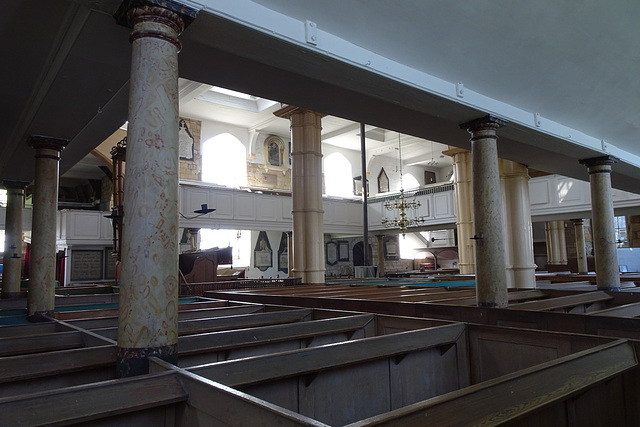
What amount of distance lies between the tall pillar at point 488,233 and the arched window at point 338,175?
17.8 meters

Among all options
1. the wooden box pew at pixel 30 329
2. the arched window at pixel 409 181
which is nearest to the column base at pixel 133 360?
the wooden box pew at pixel 30 329

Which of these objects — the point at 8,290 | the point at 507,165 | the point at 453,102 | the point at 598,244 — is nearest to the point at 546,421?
the point at 453,102

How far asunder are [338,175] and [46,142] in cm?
1853

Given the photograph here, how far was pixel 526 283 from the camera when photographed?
27.1 ft

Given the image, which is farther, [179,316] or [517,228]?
[517,228]

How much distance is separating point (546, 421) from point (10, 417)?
2.28 m

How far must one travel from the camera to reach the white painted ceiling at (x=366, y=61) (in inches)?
135

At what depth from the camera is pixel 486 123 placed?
5316mm

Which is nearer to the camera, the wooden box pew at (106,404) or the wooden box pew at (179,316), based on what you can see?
the wooden box pew at (106,404)

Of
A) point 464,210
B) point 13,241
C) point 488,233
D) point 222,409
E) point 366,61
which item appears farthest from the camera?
point 464,210

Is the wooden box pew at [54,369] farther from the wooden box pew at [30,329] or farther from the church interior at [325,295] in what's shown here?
the wooden box pew at [30,329]

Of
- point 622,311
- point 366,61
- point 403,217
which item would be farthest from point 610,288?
point 403,217

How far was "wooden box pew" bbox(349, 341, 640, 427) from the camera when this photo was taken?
176 centimetres

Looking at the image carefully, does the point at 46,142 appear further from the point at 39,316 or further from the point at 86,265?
the point at 86,265
